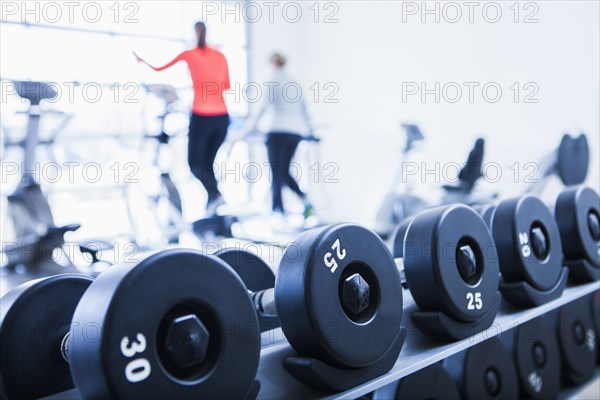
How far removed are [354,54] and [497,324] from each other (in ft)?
13.1

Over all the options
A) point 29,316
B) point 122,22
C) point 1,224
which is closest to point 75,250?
point 1,224

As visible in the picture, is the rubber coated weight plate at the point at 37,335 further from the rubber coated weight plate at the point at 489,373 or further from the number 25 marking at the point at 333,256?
the rubber coated weight plate at the point at 489,373

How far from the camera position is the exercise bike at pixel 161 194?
3.34 m

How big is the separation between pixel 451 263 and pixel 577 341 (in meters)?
1.01

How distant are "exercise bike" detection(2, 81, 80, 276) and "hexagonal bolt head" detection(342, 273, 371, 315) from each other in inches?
86.2

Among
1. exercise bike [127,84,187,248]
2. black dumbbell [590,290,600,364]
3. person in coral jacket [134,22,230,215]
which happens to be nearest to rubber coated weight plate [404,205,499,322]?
black dumbbell [590,290,600,364]

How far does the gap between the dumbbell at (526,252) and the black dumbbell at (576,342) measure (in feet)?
1.44

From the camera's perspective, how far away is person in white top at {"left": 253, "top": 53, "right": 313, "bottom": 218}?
3.69 metres

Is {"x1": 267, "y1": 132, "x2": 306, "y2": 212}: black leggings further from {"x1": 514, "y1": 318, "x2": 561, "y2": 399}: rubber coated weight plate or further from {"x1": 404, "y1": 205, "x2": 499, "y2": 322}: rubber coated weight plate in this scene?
{"x1": 404, "y1": 205, "x2": 499, "y2": 322}: rubber coated weight plate

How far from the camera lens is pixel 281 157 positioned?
391 cm

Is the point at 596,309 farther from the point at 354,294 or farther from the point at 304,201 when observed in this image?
the point at 304,201

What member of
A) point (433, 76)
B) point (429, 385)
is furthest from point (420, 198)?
point (429, 385)

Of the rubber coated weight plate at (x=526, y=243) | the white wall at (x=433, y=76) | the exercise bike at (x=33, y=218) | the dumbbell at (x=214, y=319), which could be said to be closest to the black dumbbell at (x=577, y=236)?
the rubber coated weight plate at (x=526, y=243)

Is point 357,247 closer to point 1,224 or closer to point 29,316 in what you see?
point 29,316
